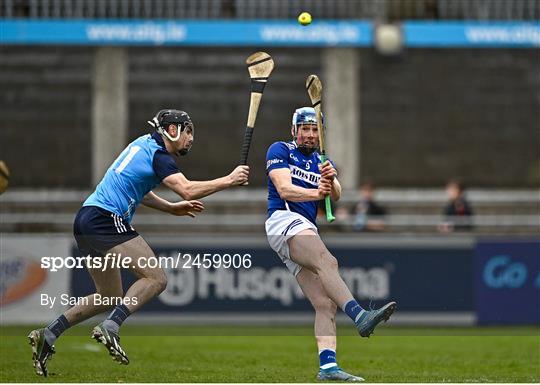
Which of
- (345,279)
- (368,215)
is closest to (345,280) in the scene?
(345,279)

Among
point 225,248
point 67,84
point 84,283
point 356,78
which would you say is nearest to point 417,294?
point 225,248

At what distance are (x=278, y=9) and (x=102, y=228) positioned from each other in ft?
49.2

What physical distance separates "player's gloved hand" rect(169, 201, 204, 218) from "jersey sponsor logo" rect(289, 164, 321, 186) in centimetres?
84

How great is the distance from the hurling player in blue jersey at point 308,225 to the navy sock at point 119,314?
1.41 metres

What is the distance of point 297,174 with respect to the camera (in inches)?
443

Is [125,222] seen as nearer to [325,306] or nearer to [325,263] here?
[325,263]

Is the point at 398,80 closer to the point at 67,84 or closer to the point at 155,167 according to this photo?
the point at 67,84

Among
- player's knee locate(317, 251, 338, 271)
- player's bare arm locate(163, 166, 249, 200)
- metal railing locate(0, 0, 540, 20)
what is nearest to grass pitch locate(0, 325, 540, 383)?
player's knee locate(317, 251, 338, 271)

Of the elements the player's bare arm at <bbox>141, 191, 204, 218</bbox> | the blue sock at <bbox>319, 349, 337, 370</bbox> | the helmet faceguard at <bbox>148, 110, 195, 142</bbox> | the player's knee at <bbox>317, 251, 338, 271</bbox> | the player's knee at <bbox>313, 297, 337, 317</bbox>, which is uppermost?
the helmet faceguard at <bbox>148, 110, 195, 142</bbox>

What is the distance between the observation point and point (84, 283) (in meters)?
17.2

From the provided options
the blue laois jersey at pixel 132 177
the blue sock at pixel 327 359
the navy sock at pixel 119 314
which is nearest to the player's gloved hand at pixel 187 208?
the blue laois jersey at pixel 132 177

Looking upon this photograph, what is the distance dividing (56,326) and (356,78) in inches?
587

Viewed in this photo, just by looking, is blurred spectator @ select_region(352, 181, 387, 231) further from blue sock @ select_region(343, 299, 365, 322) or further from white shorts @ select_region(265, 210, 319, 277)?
blue sock @ select_region(343, 299, 365, 322)

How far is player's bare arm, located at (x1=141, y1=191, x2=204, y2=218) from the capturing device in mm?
10953
